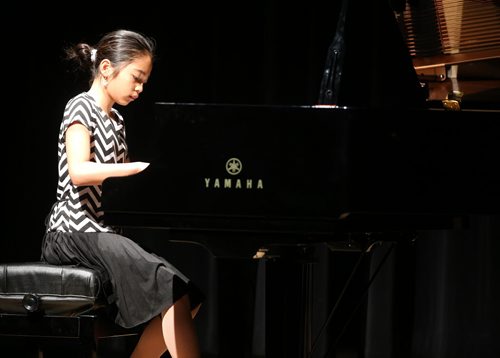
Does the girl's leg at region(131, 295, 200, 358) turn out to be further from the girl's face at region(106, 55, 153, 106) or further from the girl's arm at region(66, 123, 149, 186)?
the girl's face at region(106, 55, 153, 106)

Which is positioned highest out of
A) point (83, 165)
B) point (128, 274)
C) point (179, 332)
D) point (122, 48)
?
point (122, 48)

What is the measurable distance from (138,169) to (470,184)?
0.80 m

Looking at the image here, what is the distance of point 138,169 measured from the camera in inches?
82.3

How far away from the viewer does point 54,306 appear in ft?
8.21

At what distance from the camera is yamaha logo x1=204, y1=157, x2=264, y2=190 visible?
185 cm

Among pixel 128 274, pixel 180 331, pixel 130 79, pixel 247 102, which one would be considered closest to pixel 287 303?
pixel 180 331

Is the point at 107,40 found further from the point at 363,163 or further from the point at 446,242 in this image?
the point at 446,242

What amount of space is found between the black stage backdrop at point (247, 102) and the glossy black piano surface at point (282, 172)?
164 cm

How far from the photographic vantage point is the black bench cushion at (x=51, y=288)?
2.47 metres

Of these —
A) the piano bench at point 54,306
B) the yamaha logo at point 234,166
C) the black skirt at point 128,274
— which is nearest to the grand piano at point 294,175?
the yamaha logo at point 234,166

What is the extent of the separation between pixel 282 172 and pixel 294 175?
3cm


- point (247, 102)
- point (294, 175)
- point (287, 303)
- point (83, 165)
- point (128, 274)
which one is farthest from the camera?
point (247, 102)

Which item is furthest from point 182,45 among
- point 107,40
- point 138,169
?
point 138,169

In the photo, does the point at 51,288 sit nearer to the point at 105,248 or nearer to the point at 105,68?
the point at 105,248
